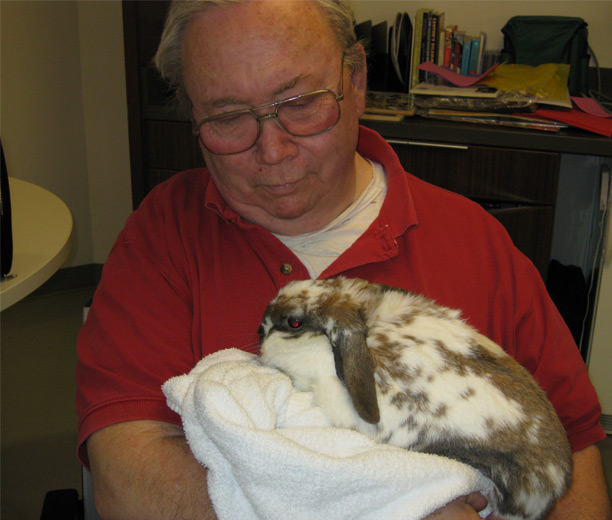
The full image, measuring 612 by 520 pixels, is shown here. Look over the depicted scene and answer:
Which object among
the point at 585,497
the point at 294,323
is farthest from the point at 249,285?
the point at 585,497

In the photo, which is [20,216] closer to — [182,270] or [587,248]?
[182,270]

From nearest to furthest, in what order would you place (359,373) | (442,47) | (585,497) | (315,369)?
(359,373), (315,369), (585,497), (442,47)

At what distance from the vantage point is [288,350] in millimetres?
1135

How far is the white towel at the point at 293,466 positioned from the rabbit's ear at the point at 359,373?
0.14ft

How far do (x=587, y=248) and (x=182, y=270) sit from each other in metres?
2.16

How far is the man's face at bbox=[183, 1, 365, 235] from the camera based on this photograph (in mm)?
1246

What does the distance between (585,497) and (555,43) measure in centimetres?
233

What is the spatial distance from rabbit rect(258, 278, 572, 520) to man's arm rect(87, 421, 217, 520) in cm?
23

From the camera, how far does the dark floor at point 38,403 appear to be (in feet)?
8.25

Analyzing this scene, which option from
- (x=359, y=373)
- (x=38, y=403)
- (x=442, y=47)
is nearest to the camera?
(x=359, y=373)

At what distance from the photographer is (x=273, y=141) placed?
4.27 feet

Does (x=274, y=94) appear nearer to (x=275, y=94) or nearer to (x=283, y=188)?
(x=275, y=94)

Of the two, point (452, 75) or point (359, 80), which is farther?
point (452, 75)

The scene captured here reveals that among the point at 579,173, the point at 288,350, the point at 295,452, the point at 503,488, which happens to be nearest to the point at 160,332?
the point at 288,350
